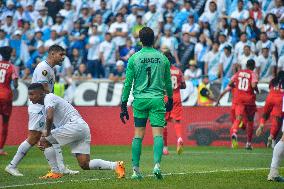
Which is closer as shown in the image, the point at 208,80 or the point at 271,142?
the point at 271,142

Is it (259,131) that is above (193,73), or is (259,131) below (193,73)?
below

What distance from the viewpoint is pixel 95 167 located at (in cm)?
1591

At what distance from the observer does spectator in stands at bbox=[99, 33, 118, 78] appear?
1260 inches

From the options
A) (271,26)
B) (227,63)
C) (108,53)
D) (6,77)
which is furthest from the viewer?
(108,53)

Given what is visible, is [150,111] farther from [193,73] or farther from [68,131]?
[193,73]

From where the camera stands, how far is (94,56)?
3244 centimetres

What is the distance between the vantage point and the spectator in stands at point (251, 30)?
3059 centimetres

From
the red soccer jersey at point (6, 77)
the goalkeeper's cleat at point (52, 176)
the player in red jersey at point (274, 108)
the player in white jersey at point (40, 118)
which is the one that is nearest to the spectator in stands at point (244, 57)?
the player in red jersey at point (274, 108)

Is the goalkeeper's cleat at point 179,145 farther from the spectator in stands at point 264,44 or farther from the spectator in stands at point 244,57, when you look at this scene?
the spectator in stands at point 264,44

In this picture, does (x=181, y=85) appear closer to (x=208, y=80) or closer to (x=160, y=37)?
(x=208, y=80)

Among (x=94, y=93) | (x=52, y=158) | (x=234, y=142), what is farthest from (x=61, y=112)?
(x=94, y=93)

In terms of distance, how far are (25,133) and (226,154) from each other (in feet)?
24.3

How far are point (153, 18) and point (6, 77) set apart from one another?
1023 cm

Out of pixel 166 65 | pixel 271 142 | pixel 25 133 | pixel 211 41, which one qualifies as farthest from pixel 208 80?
pixel 166 65
